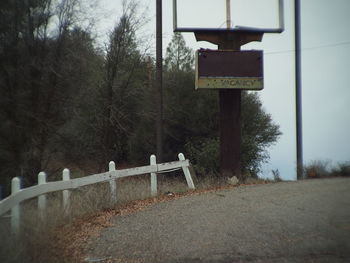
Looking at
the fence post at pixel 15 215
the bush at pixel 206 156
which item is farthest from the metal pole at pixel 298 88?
the fence post at pixel 15 215

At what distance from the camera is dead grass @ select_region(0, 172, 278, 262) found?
5274mm

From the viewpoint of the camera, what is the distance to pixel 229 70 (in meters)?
14.6

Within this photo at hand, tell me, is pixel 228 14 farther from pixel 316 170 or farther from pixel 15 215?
pixel 15 215

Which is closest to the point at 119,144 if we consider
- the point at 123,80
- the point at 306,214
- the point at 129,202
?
the point at 123,80

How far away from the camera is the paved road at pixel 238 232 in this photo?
18.2 feet

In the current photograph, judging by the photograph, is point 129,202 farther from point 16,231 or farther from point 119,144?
point 119,144

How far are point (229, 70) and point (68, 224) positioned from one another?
8669 mm

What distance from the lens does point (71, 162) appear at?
2164 cm

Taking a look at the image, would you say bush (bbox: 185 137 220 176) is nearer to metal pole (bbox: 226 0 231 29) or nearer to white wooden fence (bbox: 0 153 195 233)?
metal pole (bbox: 226 0 231 29)

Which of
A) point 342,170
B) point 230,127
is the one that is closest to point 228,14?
point 230,127

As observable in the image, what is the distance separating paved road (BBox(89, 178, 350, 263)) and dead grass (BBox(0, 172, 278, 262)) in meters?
0.35

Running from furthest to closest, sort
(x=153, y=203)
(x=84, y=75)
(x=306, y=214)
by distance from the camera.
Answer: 1. (x=84, y=75)
2. (x=153, y=203)
3. (x=306, y=214)

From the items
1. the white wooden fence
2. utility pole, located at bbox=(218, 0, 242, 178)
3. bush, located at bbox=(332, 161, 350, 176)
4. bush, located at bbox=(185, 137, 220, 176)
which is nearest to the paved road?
the white wooden fence

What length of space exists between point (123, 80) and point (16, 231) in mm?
19667
